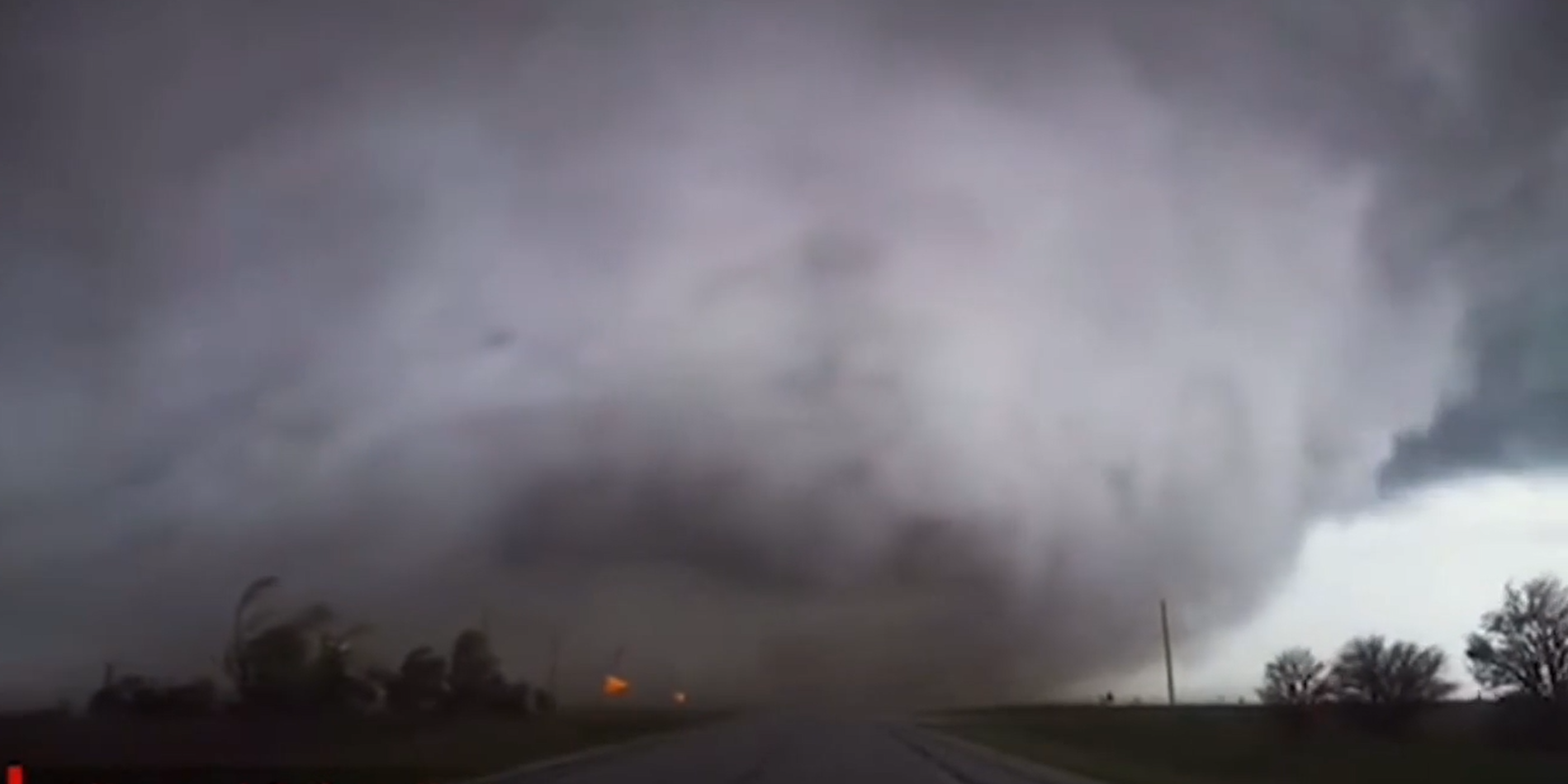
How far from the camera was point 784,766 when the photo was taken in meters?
46.5

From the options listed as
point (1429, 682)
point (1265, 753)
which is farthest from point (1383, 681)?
point (1265, 753)

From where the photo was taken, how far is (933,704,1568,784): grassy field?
45469 mm

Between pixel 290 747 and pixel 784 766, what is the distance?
2138 cm

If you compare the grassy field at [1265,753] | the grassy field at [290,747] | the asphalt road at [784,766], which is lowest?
the grassy field at [1265,753]

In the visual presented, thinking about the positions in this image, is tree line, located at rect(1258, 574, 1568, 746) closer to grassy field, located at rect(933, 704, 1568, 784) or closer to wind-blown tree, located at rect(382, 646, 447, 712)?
grassy field, located at rect(933, 704, 1568, 784)

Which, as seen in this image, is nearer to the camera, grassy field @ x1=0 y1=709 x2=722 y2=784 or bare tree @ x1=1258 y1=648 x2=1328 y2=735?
grassy field @ x1=0 y1=709 x2=722 y2=784

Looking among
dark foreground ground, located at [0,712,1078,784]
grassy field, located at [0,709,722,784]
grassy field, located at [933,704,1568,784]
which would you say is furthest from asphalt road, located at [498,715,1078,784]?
grassy field, located at [933,704,1568,784]

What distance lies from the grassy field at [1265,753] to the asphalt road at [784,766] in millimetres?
4216

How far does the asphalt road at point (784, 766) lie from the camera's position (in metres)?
40.4

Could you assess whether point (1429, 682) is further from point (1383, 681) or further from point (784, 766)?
point (784, 766)

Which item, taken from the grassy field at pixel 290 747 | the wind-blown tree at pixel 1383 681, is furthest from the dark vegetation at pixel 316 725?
the wind-blown tree at pixel 1383 681

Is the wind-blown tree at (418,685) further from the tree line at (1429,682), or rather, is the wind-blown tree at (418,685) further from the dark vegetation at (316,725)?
the tree line at (1429,682)

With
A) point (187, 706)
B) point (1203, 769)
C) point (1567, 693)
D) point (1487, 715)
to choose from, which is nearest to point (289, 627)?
point (187, 706)

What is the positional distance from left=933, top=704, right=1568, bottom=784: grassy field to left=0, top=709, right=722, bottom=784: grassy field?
2119 cm
